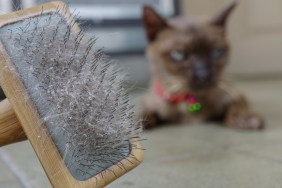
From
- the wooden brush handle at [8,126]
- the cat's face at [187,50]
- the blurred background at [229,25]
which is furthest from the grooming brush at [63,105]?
the blurred background at [229,25]

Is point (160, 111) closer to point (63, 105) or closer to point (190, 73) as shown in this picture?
point (190, 73)

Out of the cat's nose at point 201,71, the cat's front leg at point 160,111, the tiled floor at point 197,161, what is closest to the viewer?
the tiled floor at point 197,161

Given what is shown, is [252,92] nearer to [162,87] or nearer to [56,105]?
[162,87]

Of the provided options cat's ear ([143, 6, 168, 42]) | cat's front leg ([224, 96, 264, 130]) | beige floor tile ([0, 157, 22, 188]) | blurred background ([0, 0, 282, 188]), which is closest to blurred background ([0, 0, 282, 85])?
blurred background ([0, 0, 282, 188])

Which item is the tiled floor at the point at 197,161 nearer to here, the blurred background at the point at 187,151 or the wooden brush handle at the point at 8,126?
the blurred background at the point at 187,151

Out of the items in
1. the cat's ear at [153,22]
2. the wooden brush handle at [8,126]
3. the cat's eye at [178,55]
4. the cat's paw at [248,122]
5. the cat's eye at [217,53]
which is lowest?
the cat's paw at [248,122]

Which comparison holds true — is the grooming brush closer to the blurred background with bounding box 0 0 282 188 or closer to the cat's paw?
the blurred background with bounding box 0 0 282 188

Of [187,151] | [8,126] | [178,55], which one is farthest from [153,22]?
[8,126]
